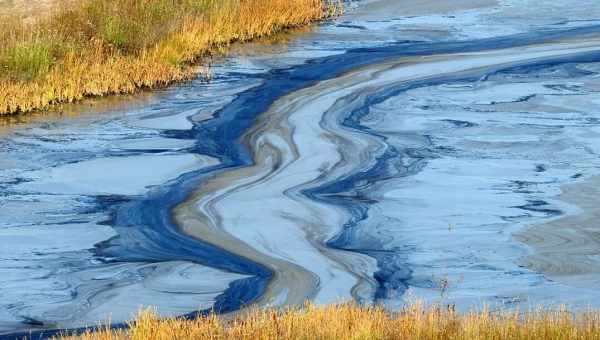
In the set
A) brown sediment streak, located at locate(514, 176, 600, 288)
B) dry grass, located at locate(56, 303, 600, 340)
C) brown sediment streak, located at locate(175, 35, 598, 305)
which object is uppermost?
dry grass, located at locate(56, 303, 600, 340)

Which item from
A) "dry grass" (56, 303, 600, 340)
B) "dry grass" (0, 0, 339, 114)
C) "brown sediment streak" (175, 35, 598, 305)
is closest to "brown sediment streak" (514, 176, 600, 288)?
"brown sediment streak" (175, 35, 598, 305)

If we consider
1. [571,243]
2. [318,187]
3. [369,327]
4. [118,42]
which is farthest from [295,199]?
[118,42]

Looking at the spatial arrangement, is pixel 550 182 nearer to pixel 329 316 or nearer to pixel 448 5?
pixel 329 316

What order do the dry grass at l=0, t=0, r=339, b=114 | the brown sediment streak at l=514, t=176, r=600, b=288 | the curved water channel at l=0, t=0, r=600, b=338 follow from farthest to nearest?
the dry grass at l=0, t=0, r=339, b=114 → the brown sediment streak at l=514, t=176, r=600, b=288 → the curved water channel at l=0, t=0, r=600, b=338

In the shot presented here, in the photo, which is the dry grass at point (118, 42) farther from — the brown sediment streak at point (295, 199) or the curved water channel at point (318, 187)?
the brown sediment streak at point (295, 199)

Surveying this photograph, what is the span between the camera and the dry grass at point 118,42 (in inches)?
523

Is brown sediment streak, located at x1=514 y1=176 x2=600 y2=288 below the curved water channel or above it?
above

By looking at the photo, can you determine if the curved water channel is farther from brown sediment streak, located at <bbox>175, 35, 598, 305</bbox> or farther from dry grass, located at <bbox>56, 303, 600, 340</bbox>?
dry grass, located at <bbox>56, 303, 600, 340</bbox>

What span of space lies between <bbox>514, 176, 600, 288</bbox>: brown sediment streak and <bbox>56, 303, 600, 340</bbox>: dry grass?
1.51 meters

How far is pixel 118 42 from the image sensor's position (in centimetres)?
1486

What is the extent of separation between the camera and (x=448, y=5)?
63.7ft

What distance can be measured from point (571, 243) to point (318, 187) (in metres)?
2.38

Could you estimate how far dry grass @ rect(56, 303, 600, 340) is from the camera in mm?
5715

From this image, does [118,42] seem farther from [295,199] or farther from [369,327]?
[369,327]
